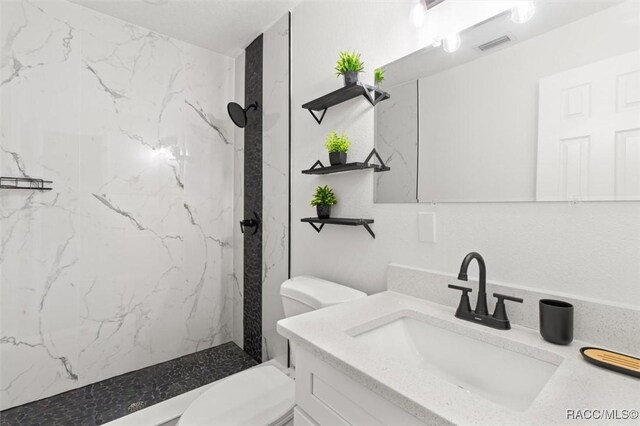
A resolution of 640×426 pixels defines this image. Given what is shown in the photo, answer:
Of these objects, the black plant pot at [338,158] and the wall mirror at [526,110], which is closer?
the wall mirror at [526,110]

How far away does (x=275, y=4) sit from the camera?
5.81 feet

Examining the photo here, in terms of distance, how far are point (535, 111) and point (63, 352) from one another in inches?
100

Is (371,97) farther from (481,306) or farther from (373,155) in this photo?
(481,306)

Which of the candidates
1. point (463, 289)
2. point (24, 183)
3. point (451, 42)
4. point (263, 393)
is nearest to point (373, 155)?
point (451, 42)

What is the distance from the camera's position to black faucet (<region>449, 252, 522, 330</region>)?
83cm

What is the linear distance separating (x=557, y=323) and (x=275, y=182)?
1.57m

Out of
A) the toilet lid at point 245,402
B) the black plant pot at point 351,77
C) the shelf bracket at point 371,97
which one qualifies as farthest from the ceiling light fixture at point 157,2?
the toilet lid at point 245,402

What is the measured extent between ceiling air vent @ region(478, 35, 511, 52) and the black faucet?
0.66 m

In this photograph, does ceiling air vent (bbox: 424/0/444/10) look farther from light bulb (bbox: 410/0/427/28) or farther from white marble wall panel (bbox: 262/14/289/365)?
white marble wall panel (bbox: 262/14/289/365)

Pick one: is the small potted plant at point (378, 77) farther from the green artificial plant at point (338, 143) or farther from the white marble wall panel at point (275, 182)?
the white marble wall panel at point (275, 182)

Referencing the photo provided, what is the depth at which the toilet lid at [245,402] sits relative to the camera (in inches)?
40.9

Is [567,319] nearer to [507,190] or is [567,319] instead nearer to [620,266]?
[620,266]

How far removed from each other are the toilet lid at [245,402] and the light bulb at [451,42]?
141cm

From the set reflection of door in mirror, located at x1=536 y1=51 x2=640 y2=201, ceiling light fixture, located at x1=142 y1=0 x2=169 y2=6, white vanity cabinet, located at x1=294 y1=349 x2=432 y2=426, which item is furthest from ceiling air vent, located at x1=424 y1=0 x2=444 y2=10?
ceiling light fixture, located at x1=142 y1=0 x2=169 y2=6
